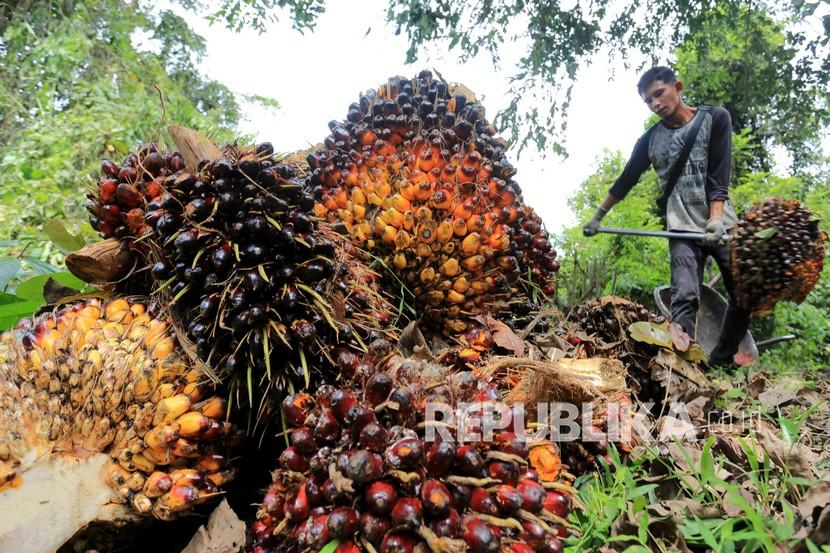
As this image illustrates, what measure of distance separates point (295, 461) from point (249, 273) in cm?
34

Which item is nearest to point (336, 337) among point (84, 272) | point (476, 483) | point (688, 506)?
point (476, 483)

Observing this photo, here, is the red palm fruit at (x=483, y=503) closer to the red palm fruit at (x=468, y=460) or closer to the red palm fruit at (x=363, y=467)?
the red palm fruit at (x=468, y=460)

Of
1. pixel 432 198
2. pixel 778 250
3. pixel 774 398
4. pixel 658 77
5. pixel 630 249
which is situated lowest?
pixel 630 249

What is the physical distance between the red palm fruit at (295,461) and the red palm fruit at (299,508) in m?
0.04

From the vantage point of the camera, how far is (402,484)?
0.70 metres

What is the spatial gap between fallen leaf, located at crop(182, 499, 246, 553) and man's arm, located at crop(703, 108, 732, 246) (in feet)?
9.20

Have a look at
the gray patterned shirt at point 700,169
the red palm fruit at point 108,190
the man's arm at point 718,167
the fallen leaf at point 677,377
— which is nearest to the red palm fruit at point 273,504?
the red palm fruit at point 108,190

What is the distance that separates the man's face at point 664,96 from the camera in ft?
10.0

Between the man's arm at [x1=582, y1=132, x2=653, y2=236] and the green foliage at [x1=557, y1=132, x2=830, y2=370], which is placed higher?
the man's arm at [x1=582, y1=132, x2=653, y2=236]

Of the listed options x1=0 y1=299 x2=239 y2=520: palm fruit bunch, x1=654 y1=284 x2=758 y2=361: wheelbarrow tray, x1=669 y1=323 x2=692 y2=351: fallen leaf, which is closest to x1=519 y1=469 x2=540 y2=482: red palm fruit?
x1=0 y1=299 x2=239 y2=520: palm fruit bunch

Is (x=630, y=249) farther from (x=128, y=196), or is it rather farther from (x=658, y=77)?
(x=128, y=196)

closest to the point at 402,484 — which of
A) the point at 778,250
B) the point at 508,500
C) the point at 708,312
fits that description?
the point at 508,500

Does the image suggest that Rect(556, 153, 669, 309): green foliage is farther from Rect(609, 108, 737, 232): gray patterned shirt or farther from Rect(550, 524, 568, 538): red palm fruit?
Rect(550, 524, 568, 538): red palm fruit

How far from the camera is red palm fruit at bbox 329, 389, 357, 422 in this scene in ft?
2.62
